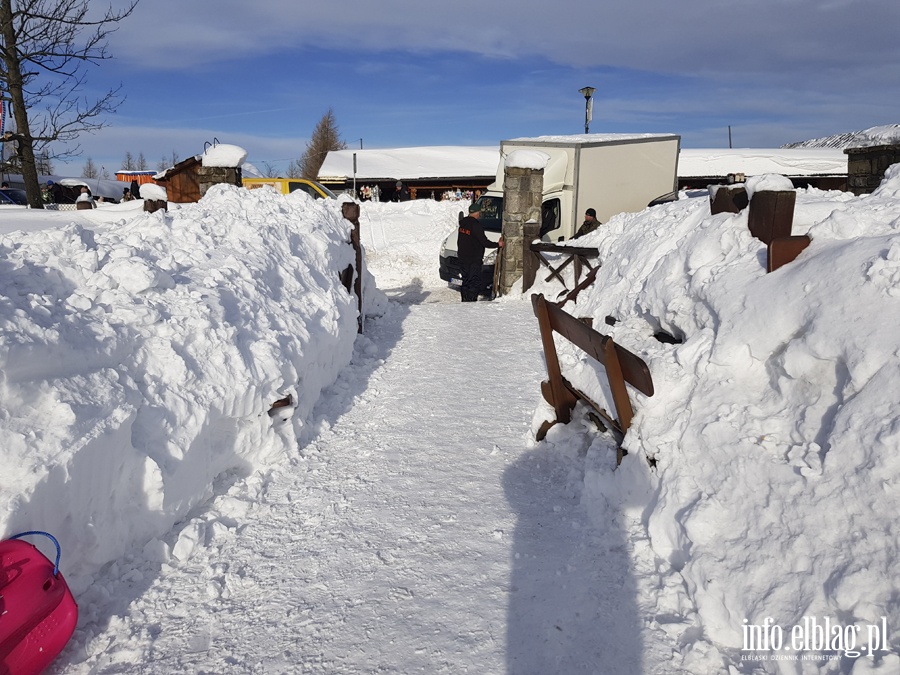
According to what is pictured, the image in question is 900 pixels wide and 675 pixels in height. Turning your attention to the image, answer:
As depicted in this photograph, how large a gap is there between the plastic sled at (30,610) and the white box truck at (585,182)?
10.4 m

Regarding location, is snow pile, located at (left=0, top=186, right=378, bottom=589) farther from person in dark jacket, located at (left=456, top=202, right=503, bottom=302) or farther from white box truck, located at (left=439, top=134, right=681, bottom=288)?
white box truck, located at (left=439, top=134, right=681, bottom=288)

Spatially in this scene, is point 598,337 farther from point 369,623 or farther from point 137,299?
point 137,299

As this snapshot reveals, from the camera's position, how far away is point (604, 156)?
13281mm

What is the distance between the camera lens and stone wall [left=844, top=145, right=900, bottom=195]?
11.9m

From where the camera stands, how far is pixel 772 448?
2732mm

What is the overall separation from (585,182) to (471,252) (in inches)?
140

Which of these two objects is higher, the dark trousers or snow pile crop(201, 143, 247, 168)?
snow pile crop(201, 143, 247, 168)

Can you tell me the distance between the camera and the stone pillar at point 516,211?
11.9 meters

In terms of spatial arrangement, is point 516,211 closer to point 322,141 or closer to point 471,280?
point 471,280

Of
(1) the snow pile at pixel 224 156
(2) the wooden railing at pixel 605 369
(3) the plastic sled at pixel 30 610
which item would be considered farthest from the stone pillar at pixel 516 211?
(3) the plastic sled at pixel 30 610

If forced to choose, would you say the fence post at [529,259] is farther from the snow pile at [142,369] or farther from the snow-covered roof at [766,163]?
the snow-covered roof at [766,163]

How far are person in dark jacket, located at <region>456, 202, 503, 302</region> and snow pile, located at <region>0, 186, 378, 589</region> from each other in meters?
5.63

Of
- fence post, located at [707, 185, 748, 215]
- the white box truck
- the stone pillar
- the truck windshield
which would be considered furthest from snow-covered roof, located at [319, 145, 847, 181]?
fence post, located at [707, 185, 748, 215]

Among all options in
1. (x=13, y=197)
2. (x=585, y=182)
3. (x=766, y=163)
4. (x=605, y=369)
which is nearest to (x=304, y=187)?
(x=585, y=182)
